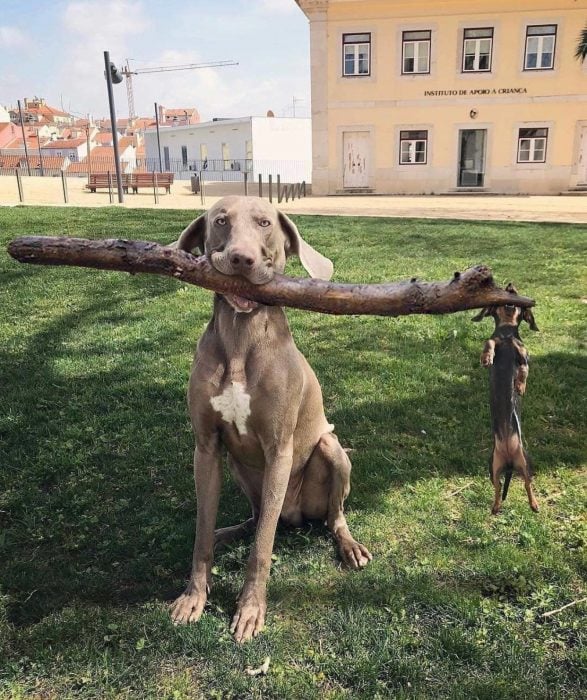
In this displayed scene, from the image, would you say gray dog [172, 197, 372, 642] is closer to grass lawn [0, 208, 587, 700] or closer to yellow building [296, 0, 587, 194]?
grass lawn [0, 208, 587, 700]

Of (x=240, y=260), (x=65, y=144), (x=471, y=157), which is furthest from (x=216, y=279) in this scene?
(x=65, y=144)

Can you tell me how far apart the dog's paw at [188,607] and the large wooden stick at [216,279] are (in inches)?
54.1

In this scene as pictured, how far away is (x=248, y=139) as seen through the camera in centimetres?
4647

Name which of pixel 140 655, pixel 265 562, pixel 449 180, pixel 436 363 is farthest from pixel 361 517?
pixel 449 180

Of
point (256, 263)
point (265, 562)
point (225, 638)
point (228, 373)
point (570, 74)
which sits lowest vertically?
point (225, 638)

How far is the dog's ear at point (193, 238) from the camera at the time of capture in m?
2.83

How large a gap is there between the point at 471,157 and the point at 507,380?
2711 cm

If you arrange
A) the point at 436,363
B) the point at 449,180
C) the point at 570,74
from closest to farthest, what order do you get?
the point at 436,363 < the point at 570,74 < the point at 449,180

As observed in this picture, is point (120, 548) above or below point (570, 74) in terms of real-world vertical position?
below

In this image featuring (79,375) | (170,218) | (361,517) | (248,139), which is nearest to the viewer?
(361,517)

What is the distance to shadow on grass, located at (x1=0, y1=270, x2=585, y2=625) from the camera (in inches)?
121

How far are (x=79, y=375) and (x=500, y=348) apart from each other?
4.11 metres

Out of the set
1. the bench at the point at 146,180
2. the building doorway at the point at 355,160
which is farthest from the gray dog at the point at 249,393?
the building doorway at the point at 355,160

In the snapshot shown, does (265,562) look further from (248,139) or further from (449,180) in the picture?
(248,139)
